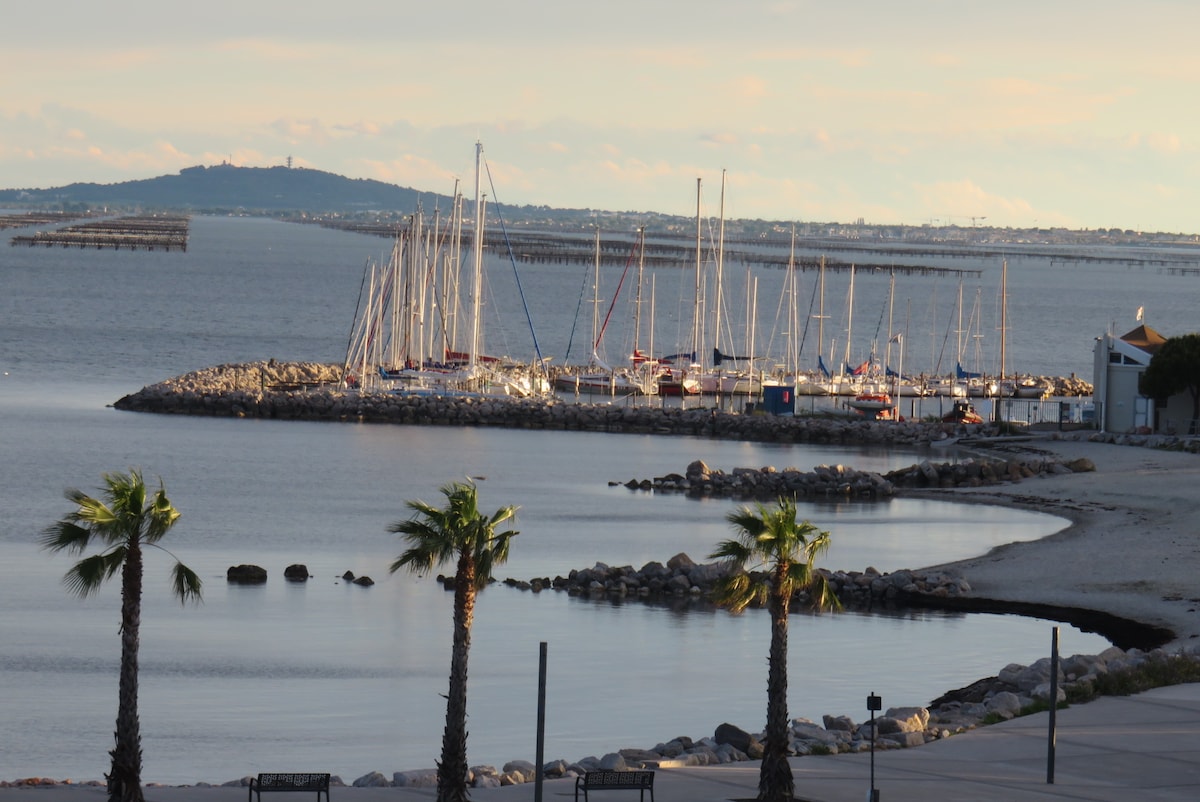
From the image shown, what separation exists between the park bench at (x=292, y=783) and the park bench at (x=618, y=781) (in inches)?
92.6

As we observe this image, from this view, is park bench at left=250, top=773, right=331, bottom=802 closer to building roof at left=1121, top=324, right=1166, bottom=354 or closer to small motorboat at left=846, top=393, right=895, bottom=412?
building roof at left=1121, top=324, right=1166, bottom=354

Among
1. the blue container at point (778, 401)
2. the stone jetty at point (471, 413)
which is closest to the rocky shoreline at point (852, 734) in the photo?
the stone jetty at point (471, 413)

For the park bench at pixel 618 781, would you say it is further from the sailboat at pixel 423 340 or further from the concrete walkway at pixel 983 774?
→ the sailboat at pixel 423 340

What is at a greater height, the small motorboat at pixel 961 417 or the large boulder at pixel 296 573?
the small motorboat at pixel 961 417

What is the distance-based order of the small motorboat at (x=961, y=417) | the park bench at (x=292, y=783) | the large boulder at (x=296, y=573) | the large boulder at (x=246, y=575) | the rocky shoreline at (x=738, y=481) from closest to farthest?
the park bench at (x=292, y=783) → the rocky shoreline at (x=738, y=481) → the large boulder at (x=246, y=575) → the large boulder at (x=296, y=573) → the small motorboat at (x=961, y=417)

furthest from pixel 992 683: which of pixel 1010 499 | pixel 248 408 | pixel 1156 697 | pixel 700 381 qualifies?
pixel 700 381

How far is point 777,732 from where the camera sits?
17.1m

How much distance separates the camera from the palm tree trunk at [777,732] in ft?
55.6

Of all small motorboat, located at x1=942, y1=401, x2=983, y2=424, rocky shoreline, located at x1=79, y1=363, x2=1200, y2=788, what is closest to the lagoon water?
rocky shoreline, located at x1=79, y1=363, x2=1200, y2=788

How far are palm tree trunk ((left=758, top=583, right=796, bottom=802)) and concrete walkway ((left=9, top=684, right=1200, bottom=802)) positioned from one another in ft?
1.16

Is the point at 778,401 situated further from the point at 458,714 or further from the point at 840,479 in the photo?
the point at 458,714

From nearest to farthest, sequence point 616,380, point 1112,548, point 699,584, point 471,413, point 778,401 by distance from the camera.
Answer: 1. point 699,584
2. point 1112,548
3. point 471,413
4. point 778,401
5. point 616,380

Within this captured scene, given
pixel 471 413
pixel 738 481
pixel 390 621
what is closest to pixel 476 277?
pixel 471 413

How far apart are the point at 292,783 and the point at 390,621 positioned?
14857 millimetres
